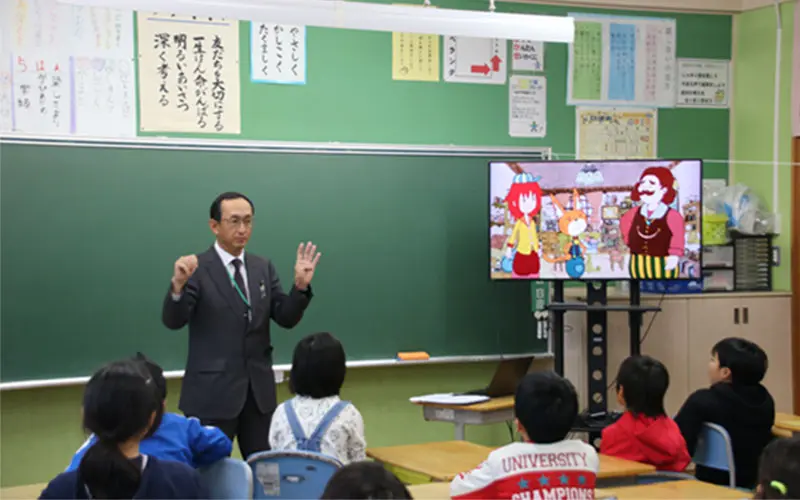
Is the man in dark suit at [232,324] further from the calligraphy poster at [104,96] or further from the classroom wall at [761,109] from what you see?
the classroom wall at [761,109]

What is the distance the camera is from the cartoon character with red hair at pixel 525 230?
4855 millimetres

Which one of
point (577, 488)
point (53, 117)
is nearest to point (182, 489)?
point (577, 488)

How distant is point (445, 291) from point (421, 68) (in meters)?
1.23

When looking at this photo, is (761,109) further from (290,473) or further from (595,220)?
(290,473)

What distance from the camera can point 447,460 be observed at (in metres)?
3.35

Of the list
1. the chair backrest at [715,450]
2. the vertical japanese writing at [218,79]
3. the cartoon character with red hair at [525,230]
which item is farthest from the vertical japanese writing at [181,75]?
the chair backrest at [715,450]

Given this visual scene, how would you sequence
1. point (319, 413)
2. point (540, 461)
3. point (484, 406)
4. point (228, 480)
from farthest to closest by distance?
point (484, 406), point (319, 413), point (228, 480), point (540, 461)

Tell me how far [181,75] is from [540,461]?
300cm

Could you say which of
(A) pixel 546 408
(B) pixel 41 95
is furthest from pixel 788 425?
(B) pixel 41 95

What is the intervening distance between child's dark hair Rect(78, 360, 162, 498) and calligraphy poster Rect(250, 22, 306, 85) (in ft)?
9.86

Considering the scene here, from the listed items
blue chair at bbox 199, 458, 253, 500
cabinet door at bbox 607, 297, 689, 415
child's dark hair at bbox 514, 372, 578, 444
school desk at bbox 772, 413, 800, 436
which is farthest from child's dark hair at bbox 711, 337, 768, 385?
blue chair at bbox 199, 458, 253, 500

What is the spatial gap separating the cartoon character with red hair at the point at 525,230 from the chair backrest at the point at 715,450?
1510 millimetres

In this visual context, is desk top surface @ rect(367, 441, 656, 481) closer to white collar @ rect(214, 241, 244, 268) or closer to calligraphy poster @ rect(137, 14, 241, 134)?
white collar @ rect(214, 241, 244, 268)

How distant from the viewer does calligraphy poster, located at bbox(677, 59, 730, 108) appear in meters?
5.74
